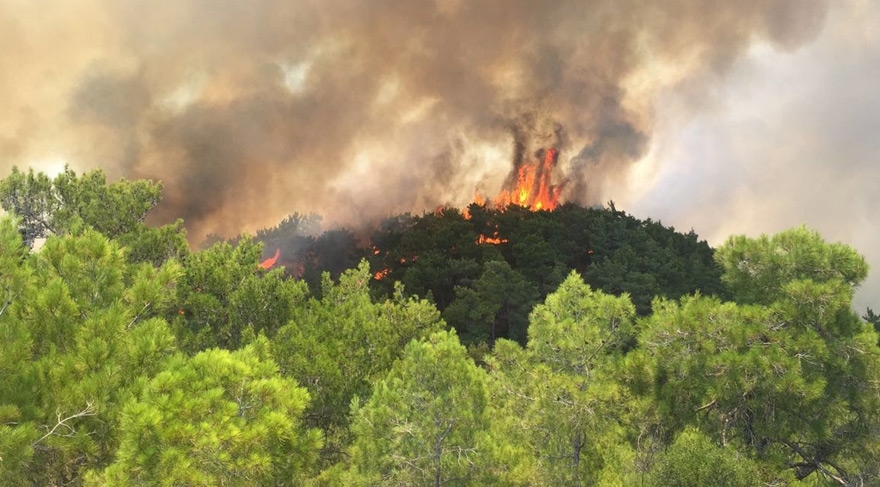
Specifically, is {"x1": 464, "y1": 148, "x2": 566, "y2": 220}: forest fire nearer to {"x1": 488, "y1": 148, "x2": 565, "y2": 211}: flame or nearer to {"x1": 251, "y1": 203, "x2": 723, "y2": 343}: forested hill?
{"x1": 488, "y1": 148, "x2": 565, "y2": 211}: flame

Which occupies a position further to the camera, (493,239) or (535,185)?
(535,185)

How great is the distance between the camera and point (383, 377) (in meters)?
17.0

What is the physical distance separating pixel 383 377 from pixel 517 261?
3848 cm

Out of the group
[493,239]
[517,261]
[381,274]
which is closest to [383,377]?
[381,274]

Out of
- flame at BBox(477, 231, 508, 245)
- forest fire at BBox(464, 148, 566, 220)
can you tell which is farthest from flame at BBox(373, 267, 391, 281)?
forest fire at BBox(464, 148, 566, 220)

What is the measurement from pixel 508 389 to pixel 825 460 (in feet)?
24.1

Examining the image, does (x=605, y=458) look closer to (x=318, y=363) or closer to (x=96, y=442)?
(x=318, y=363)

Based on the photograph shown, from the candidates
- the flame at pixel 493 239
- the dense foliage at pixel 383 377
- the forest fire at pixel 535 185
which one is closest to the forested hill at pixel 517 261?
the flame at pixel 493 239

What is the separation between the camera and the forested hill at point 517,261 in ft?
150

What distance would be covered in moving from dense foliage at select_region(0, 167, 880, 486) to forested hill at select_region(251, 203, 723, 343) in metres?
24.2

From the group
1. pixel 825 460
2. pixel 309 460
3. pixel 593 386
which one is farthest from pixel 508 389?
pixel 825 460

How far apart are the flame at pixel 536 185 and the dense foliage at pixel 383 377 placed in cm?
10118

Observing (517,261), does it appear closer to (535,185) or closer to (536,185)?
(535,185)

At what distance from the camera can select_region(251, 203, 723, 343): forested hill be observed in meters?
45.8
